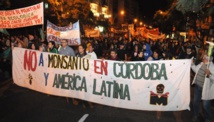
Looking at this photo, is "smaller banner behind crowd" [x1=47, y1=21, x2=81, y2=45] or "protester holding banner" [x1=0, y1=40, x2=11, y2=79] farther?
"protester holding banner" [x1=0, y1=40, x2=11, y2=79]

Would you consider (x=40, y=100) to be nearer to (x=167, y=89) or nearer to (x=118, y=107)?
(x=118, y=107)

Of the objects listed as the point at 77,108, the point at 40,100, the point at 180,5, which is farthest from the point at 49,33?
the point at 180,5

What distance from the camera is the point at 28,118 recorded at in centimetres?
593

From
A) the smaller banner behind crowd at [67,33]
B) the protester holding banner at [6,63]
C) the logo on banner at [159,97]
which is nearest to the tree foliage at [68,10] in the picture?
the protester holding banner at [6,63]

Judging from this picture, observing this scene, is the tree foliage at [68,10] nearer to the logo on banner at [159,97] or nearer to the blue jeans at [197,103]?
the logo on banner at [159,97]

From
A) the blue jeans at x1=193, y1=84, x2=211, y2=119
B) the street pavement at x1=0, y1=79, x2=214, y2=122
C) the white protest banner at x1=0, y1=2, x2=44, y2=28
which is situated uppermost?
the white protest banner at x1=0, y1=2, x2=44, y2=28

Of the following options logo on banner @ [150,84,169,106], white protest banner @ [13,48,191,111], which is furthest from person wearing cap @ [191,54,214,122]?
logo on banner @ [150,84,169,106]

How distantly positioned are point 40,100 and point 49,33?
10.3 ft

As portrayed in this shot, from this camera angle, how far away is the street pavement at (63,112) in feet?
19.5

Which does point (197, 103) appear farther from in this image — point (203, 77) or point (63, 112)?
point (63, 112)

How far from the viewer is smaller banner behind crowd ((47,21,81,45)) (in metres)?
9.17

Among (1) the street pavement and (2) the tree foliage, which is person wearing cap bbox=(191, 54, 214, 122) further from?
(2) the tree foliage

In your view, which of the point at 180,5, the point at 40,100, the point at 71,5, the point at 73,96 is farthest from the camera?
the point at 71,5

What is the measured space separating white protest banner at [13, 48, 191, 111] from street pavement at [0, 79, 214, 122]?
0.86ft
